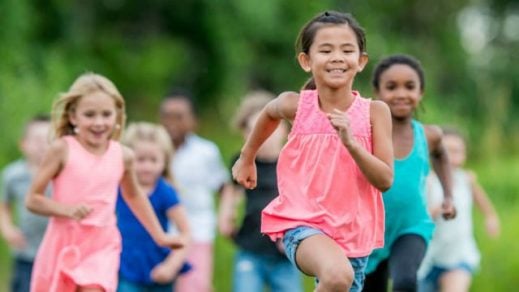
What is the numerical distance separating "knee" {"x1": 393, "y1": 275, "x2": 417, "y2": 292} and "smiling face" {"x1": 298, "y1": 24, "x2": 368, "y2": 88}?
1.75 metres

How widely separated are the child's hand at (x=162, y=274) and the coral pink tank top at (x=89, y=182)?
1280 millimetres

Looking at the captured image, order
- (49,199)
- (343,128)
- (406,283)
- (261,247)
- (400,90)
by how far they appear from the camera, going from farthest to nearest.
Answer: (261,247)
(400,90)
(406,283)
(49,199)
(343,128)

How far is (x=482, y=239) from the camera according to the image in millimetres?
14250

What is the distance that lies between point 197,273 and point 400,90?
3.82 metres

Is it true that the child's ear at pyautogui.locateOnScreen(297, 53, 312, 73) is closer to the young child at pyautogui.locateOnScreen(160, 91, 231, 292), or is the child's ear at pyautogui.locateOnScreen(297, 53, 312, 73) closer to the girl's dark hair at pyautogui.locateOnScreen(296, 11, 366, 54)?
the girl's dark hair at pyautogui.locateOnScreen(296, 11, 366, 54)

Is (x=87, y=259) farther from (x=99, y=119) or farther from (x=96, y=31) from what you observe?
(x=96, y=31)

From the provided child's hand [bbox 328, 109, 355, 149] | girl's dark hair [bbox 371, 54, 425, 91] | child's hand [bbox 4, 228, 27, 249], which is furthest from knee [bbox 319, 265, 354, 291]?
child's hand [bbox 4, 228, 27, 249]

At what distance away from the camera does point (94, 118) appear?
847 centimetres

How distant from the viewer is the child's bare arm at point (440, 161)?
8.99 meters

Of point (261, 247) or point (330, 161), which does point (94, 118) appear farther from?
point (261, 247)

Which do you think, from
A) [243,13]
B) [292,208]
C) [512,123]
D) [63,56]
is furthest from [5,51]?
[292,208]

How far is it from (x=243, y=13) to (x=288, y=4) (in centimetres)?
92

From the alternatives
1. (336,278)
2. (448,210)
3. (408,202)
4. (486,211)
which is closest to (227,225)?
(486,211)

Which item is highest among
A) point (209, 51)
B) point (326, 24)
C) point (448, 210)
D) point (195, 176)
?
point (209, 51)
